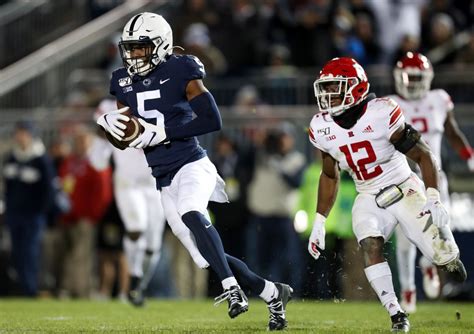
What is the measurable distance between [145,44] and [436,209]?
2.20 metres

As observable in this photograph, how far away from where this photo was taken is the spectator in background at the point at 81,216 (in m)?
13.2

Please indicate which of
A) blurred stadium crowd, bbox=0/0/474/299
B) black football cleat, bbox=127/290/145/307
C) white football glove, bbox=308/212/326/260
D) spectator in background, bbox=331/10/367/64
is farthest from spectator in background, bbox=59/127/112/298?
white football glove, bbox=308/212/326/260

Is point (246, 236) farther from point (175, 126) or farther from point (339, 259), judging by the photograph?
point (175, 126)

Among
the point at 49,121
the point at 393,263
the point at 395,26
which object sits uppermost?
the point at 395,26

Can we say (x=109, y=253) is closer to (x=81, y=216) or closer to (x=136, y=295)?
(x=81, y=216)

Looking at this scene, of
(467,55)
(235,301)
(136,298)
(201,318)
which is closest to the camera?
(235,301)

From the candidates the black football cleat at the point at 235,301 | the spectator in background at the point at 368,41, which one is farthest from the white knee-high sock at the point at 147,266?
the spectator in background at the point at 368,41

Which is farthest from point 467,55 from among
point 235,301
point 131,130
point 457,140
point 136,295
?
point 235,301

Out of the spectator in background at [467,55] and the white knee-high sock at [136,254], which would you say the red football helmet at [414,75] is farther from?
the spectator in background at [467,55]

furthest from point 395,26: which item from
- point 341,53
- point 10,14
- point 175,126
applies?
point 175,126

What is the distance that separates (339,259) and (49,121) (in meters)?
4.50

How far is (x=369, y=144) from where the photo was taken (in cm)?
756

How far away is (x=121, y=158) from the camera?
11.5 m

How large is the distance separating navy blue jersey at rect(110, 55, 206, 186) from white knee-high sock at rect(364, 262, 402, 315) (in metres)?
1.38
